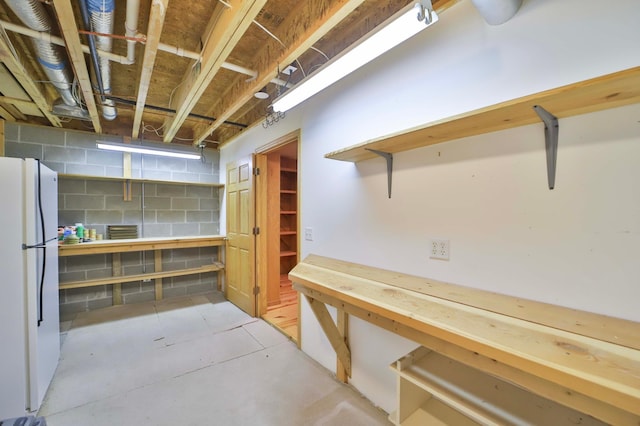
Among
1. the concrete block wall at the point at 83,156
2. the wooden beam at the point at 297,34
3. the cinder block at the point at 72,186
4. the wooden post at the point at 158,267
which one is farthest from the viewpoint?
the wooden post at the point at 158,267

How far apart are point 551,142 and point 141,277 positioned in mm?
4553

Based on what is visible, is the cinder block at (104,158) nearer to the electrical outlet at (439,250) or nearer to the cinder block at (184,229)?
the cinder block at (184,229)

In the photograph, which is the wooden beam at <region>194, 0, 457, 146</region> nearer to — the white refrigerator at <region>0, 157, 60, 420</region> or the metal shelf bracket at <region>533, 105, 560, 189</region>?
the metal shelf bracket at <region>533, 105, 560, 189</region>

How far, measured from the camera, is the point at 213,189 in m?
4.66

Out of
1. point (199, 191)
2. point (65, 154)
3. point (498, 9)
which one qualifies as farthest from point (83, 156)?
point (498, 9)

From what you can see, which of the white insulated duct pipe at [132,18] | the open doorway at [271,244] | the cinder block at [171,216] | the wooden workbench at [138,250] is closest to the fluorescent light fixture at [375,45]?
the white insulated duct pipe at [132,18]

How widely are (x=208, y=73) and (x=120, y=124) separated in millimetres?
2873

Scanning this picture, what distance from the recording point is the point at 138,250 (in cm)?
374

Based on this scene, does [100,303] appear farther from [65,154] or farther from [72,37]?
[72,37]

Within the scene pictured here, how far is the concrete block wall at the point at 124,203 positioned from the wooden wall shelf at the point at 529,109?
3.70m

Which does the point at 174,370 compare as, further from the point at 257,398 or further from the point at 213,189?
the point at 213,189

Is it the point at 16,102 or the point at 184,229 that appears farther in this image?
the point at 184,229

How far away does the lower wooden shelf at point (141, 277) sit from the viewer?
341 cm

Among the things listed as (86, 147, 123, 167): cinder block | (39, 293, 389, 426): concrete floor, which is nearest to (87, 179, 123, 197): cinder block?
(86, 147, 123, 167): cinder block
